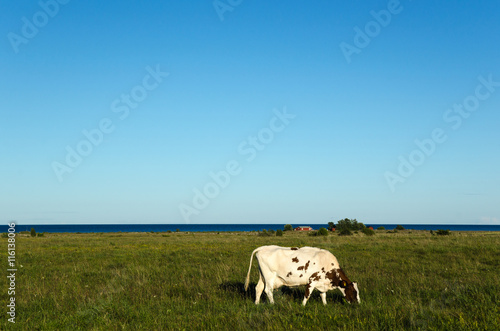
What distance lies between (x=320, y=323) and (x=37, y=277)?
43.4ft

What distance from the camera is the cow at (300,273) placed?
34.8 ft

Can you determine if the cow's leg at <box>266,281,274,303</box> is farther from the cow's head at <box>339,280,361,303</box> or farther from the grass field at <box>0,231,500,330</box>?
the cow's head at <box>339,280,361,303</box>

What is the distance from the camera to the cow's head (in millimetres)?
10648

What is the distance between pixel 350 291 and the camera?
10.7 meters

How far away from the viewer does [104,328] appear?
8.59 m

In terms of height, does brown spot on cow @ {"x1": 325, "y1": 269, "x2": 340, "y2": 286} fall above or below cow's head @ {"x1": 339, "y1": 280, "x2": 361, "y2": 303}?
above

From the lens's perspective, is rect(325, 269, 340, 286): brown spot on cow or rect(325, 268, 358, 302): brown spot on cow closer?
rect(325, 268, 358, 302): brown spot on cow

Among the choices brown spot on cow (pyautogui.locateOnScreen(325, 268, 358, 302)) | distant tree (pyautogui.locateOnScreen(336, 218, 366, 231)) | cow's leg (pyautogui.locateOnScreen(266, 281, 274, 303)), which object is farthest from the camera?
distant tree (pyautogui.locateOnScreen(336, 218, 366, 231))

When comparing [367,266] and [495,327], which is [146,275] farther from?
[495,327]

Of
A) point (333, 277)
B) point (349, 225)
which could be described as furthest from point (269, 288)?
point (349, 225)

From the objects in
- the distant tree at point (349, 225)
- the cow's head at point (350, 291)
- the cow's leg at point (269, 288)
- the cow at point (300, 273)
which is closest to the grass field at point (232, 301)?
the cow's head at point (350, 291)

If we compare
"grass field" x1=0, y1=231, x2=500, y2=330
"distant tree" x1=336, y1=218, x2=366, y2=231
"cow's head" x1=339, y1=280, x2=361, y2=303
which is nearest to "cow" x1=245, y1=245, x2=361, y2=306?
"cow's head" x1=339, y1=280, x2=361, y2=303

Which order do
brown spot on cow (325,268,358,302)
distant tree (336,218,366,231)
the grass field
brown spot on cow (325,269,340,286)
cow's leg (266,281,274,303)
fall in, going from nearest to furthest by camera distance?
the grass field, cow's leg (266,281,274,303), brown spot on cow (325,268,358,302), brown spot on cow (325,269,340,286), distant tree (336,218,366,231)

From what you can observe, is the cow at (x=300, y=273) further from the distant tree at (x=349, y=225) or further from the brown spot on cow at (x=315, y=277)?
the distant tree at (x=349, y=225)
